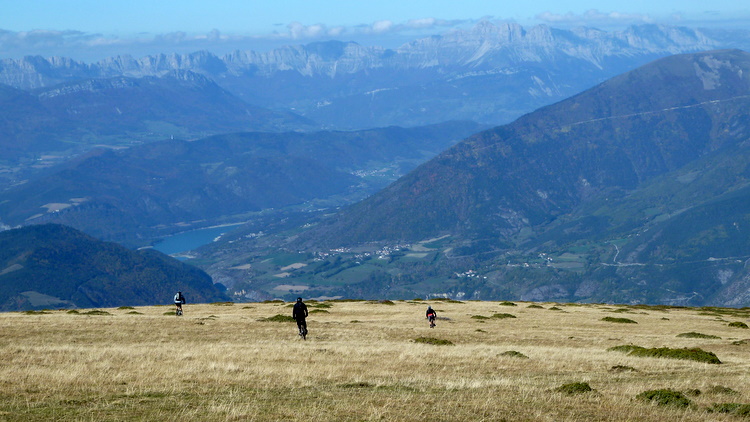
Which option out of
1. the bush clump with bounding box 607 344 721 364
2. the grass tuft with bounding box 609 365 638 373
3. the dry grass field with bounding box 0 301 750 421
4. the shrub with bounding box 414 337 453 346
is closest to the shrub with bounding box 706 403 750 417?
the dry grass field with bounding box 0 301 750 421

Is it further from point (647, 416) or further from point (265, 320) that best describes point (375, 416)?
point (265, 320)

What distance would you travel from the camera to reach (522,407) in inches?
1038

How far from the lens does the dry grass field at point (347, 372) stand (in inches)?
1008

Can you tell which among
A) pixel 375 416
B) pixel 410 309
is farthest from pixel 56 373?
pixel 410 309

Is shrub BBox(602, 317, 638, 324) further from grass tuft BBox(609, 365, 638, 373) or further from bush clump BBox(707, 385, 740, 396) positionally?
bush clump BBox(707, 385, 740, 396)

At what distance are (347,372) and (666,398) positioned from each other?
14.3 m

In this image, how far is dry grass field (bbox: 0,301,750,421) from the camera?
25594mm

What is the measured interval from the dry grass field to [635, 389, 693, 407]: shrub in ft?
0.99

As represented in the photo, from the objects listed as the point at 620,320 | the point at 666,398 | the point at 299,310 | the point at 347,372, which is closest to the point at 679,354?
the point at 666,398

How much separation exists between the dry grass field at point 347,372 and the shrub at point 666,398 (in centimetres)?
30

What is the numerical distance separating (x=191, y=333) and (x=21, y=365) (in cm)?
1755

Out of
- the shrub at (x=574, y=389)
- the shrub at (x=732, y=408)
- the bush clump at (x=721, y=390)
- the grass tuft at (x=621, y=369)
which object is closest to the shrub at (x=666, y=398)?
the shrub at (x=732, y=408)

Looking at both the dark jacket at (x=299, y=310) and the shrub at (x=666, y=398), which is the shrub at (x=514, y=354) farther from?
the dark jacket at (x=299, y=310)

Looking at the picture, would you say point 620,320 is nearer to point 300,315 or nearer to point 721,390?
point 300,315
